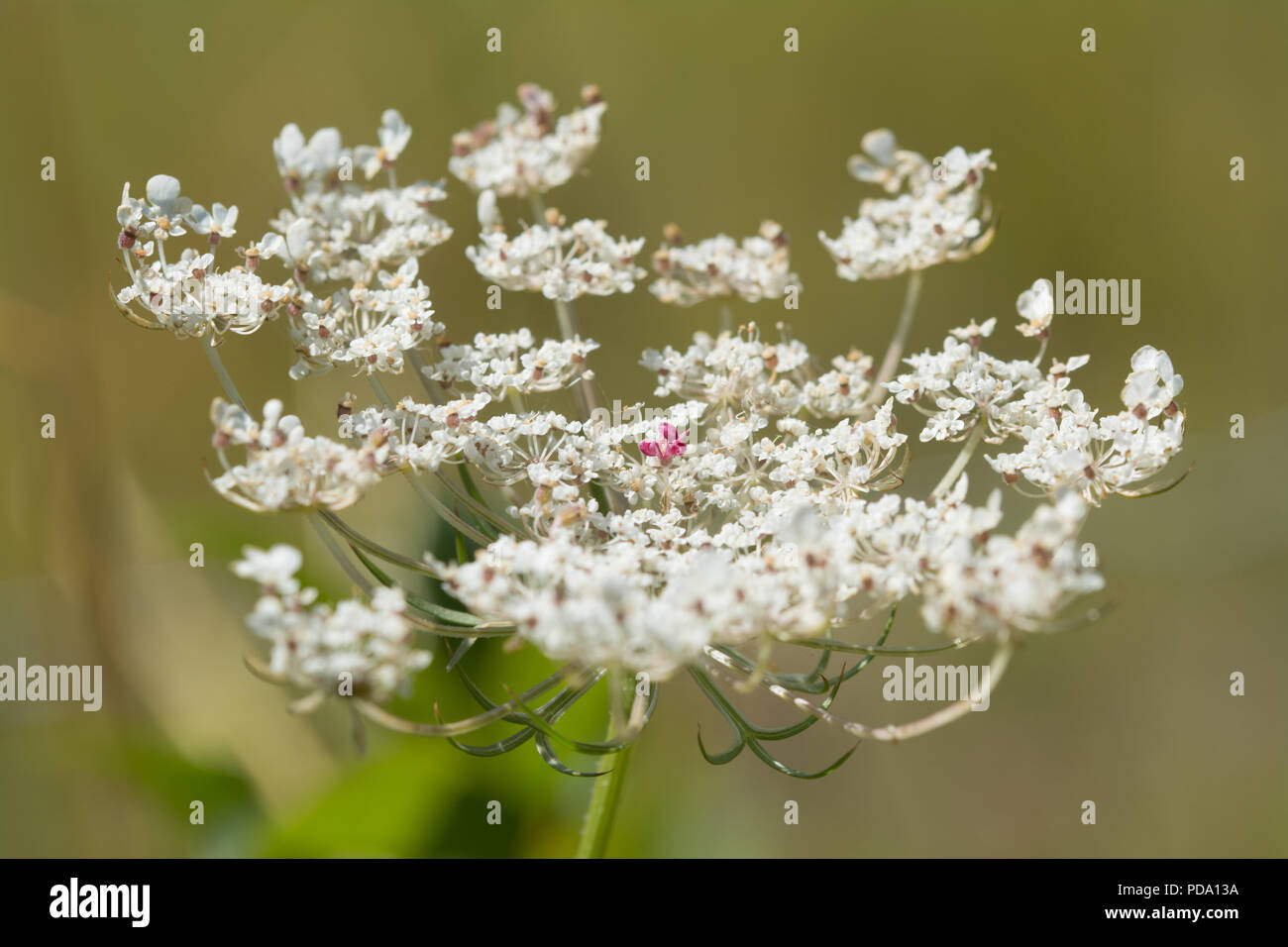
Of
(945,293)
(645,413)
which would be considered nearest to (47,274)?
(645,413)

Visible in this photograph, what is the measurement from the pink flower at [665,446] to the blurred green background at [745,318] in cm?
Result: 123

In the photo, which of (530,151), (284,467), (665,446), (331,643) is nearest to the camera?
(331,643)

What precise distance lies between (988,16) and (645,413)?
14.5 ft

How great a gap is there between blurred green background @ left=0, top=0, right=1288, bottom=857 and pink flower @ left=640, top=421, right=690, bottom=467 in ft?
4.05

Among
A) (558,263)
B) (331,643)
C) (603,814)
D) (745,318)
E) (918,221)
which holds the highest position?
(745,318)

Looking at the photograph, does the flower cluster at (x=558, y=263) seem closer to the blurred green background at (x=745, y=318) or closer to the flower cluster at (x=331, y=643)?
the blurred green background at (x=745, y=318)

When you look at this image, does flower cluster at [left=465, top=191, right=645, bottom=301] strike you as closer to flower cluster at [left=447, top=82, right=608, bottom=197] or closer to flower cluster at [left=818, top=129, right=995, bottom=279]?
flower cluster at [left=447, top=82, right=608, bottom=197]

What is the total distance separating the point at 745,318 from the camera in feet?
19.6

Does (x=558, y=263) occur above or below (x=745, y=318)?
below

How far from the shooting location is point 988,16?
5.92m

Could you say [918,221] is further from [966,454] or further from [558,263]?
[558,263]

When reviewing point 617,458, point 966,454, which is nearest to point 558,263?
point 617,458

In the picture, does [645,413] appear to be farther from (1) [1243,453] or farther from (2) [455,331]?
(1) [1243,453]

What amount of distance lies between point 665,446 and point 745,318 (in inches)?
143
